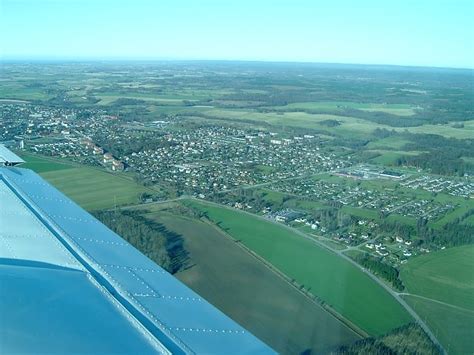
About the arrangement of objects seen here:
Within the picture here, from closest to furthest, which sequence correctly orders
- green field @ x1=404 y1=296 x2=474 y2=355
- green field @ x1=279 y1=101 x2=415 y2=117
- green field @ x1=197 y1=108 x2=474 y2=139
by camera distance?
green field @ x1=404 y1=296 x2=474 y2=355, green field @ x1=197 y1=108 x2=474 y2=139, green field @ x1=279 y1=101 x2=415 y2=117

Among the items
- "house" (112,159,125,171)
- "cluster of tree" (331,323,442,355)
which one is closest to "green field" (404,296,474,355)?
"cluster of tree" (331,323,442,355)

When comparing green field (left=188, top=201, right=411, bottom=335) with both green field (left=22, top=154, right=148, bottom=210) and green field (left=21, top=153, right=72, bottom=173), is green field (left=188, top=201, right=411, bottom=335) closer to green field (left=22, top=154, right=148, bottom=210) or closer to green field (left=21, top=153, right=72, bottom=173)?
green field (left=22, top=154, right=148, bottom=210)

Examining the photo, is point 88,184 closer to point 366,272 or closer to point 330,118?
point 366,272

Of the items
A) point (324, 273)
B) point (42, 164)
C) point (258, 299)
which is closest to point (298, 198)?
point (324, 273)

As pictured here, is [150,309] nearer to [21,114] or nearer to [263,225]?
[263,225]

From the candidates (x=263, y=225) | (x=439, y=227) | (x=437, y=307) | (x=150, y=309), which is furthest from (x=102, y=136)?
(x=150, y=309)

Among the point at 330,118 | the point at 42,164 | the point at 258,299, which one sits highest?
the point at 330,118
